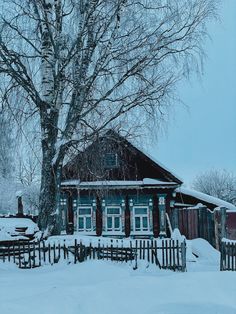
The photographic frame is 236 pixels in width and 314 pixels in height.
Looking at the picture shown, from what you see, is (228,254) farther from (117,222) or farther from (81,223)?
(81,223)

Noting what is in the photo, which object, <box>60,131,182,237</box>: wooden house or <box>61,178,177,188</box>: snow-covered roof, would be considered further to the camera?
<box>60,131,182,237</box>: wooden house

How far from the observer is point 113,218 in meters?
24.1

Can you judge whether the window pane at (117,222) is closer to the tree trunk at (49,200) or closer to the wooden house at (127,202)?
the wooden house at (127,202)

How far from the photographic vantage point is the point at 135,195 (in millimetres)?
24094

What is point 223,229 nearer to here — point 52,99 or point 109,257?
point 109,257

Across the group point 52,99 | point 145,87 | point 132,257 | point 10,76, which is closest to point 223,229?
point 132,257

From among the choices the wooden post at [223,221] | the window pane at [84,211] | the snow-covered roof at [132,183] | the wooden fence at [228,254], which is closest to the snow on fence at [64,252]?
the wooden fence at [228,254]

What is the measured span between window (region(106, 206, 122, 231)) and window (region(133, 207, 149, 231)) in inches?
35.1

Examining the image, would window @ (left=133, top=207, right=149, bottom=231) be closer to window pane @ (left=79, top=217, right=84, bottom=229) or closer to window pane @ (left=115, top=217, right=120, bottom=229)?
window pane @ (left=115, top=217, right=120, bottom=229)

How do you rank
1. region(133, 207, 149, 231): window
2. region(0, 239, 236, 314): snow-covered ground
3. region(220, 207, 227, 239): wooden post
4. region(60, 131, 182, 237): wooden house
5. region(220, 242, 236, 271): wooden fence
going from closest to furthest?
1. region(0, 239, 236, 314): snow-covered ground
2. region(220, 242, 236, 271): wooden fence
3. region(220, 207, 227, 239): wooden post
4. region(60, 131, 182, 237): wooden house
5. region(133, 207, 149, 231): window

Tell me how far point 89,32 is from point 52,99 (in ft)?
8.71

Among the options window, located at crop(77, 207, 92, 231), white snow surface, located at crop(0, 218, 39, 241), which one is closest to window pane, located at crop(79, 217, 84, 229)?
window, located at crop(77, 207, 92, 231)

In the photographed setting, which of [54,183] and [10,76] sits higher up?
[10,76]

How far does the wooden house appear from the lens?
2331 cm
